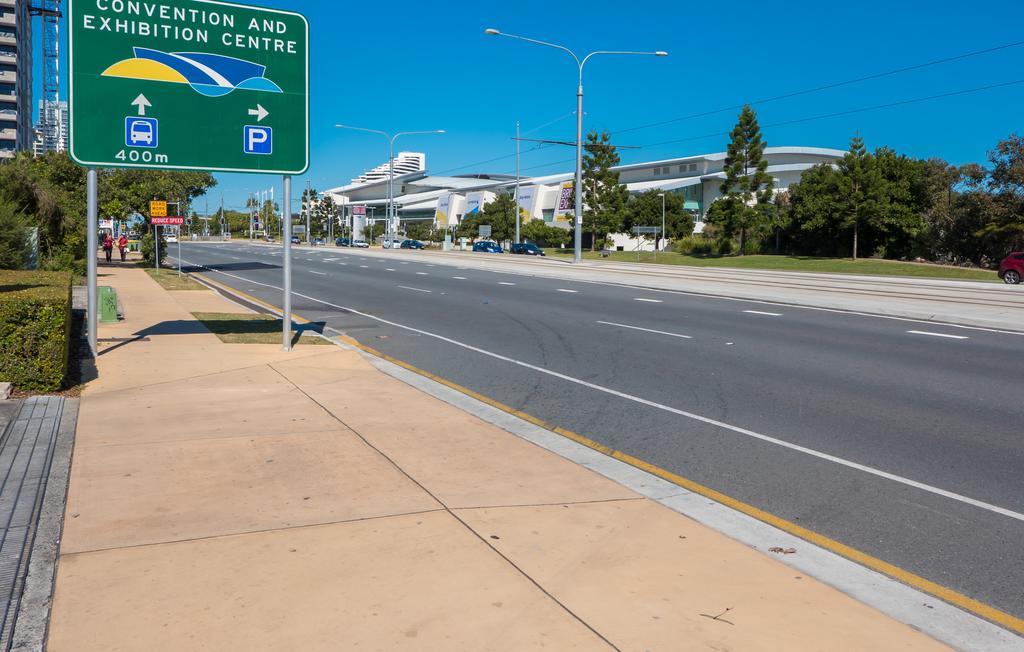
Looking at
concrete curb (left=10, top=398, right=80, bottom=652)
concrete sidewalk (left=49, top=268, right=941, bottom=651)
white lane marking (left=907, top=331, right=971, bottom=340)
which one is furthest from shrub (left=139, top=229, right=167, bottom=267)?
concrete curb (left=10, top=398, right=80, bottom=652)

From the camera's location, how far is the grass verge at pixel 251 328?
1301 cm

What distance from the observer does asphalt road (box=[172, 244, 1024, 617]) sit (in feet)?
17.4

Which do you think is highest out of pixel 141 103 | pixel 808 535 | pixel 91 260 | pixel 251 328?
pixel 141 103

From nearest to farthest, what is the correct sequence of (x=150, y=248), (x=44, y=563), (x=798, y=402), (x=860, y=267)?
(x=44, y=563)
(x=798, y=402)
(x=150, y=248)
(x=860, y=267)

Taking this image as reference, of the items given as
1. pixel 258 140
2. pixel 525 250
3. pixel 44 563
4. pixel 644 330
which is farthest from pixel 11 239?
pixel 525 250

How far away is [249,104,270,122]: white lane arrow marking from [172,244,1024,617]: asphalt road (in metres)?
3.82

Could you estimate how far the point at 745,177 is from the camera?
62500 millimetres

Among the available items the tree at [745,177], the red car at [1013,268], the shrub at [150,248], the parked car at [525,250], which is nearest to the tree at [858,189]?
the tree at [745,177]

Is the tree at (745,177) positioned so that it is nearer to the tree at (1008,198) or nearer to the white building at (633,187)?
the white building at (633,187)

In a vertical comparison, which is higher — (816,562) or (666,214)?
(666,214)

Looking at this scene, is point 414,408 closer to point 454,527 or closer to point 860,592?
point 454,527

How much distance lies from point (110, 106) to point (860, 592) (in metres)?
10.2

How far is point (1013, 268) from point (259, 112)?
3354 centimetres

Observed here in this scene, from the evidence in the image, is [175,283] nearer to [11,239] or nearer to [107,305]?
[11,239]
